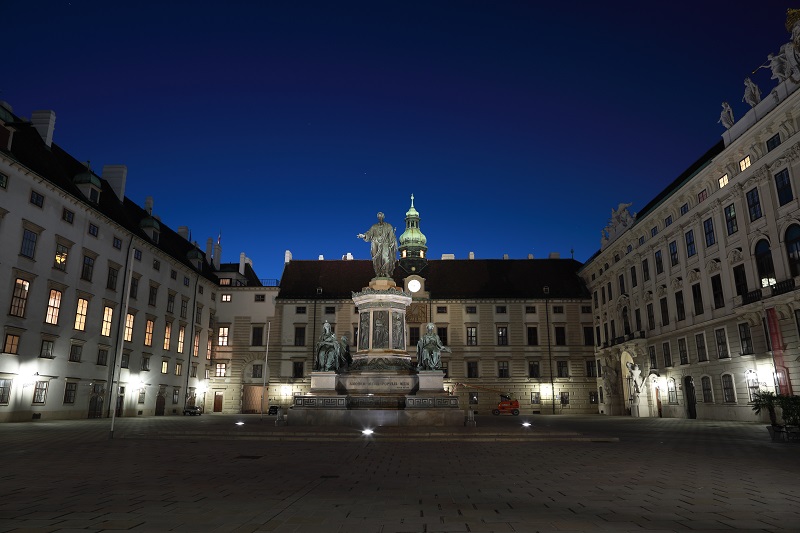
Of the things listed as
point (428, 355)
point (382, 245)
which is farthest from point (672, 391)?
point (382, 245)

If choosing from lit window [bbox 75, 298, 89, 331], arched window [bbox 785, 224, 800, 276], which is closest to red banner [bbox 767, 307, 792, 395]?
arched window [bbox 785, 224, 800, 276]

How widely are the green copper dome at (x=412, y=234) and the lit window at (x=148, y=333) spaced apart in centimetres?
3381

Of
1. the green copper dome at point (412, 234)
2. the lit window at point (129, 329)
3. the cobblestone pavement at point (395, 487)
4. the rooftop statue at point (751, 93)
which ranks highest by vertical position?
the green copper dome at point (412, 234)

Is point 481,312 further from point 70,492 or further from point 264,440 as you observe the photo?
point 70,492

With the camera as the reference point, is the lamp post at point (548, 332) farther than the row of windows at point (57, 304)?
Yes

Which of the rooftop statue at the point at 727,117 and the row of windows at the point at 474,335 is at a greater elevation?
the rooftop statue at the point at 727,117

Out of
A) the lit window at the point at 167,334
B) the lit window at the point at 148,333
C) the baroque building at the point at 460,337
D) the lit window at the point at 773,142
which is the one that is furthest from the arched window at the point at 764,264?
the lit window at the point at 167,334

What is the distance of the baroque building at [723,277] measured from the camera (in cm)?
2792

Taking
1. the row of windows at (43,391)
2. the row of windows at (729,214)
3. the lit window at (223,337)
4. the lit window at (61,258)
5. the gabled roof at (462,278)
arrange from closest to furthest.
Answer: the row of windows at (729,214) → the row of windows at (43,391) → the lit window at (61,258) → the lit window at (223,337) → the gabled roof at (462,278)

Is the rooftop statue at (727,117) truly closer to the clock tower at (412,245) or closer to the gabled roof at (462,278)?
the gabled roof at (462,278)

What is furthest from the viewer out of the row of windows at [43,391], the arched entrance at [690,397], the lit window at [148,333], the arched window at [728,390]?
the lit window at [148,333]

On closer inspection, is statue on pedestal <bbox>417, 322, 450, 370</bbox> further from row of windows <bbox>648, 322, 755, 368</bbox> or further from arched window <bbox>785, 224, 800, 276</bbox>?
row of windows <bbox>648, 322, 755, 368</bbox>

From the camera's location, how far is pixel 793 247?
27.5m

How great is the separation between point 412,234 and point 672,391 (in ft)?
126
